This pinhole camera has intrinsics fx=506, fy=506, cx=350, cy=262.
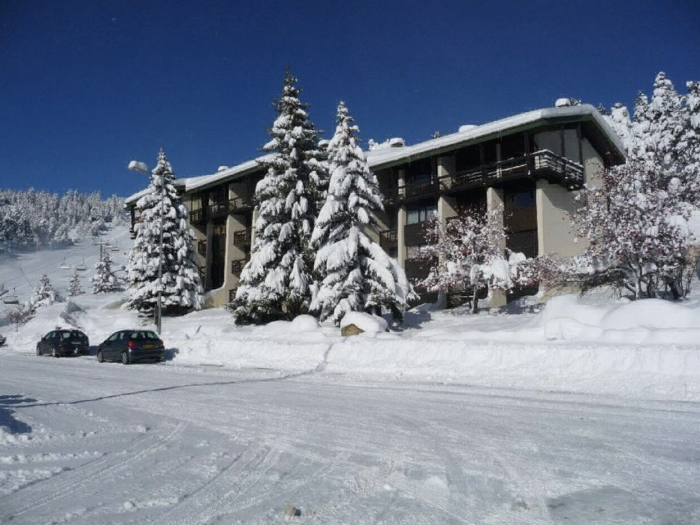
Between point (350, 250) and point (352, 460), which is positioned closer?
point (352, 460)

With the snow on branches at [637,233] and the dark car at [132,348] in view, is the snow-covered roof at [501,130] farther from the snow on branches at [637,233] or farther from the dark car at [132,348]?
the dark car at [132,348]

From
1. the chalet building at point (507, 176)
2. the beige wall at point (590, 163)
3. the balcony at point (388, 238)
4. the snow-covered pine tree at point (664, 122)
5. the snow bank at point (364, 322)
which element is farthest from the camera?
the snow-covered pine tree at point (664, 122)

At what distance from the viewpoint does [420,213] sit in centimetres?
3431

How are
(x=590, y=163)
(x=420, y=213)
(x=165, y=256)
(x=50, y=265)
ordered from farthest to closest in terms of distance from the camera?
(x=50, y=265)
(x=165, y=256)
(x=420, y=213)
(x=590, y=163)

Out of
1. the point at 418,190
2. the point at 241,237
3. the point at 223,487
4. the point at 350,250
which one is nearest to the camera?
the point at 223,487

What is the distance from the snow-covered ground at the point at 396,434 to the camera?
14.2 ft

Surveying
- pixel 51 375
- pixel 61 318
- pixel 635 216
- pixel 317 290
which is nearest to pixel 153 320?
pixel 61 318

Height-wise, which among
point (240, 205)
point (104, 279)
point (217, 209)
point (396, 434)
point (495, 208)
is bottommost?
point (396, 434)

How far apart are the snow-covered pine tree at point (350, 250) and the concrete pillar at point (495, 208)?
687 cm

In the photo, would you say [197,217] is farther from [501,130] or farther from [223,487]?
[223,487]

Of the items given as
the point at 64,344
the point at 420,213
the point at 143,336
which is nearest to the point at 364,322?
the point at 143,336

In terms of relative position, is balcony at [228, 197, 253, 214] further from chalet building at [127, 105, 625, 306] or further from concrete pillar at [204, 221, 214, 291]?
chalet building at [127, 105, 625, 306]

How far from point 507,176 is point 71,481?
2762 cm

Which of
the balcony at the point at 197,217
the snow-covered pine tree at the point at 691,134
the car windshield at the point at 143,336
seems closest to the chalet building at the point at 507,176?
the snow-covered pine tree at the point at 691,134
